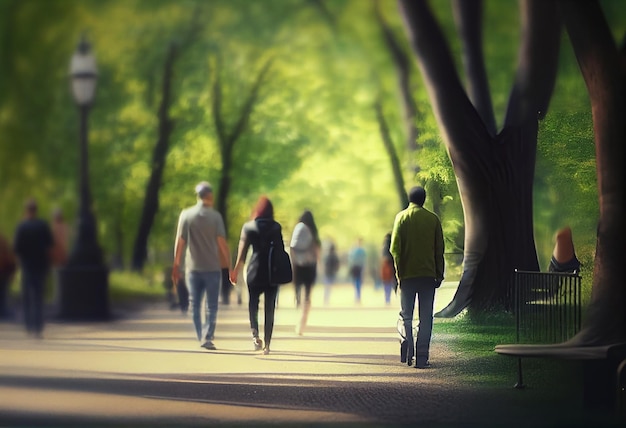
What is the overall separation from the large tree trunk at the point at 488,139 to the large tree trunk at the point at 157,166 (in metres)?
2.40

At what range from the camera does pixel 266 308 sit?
1143 centimetres

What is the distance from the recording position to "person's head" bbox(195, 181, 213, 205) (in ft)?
36.5

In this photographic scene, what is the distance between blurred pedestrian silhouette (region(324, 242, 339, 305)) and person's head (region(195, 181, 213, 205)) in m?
1.33

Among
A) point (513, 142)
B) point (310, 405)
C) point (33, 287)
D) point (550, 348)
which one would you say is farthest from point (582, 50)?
point (33, 287)

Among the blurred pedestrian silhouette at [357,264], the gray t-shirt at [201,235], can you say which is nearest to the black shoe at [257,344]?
the gray t-shirt at [201,235]

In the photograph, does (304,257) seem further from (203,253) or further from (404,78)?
(404,78)

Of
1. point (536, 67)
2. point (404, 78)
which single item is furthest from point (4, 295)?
point (536, 67)

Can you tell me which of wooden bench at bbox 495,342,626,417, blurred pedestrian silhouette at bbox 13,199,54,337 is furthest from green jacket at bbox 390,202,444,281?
blurred pedestrian silhouette at bbox 13,199,54,337

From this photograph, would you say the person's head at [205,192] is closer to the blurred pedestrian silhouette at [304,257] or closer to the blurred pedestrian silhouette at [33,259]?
the blurred pedestrian silhouette at [304,257]

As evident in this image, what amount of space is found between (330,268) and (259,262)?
1.38m

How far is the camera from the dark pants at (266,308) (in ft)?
36.8

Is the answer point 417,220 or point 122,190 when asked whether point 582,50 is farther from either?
point 122,190

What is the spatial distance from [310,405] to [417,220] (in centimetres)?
208

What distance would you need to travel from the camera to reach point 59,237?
35.7 feet
